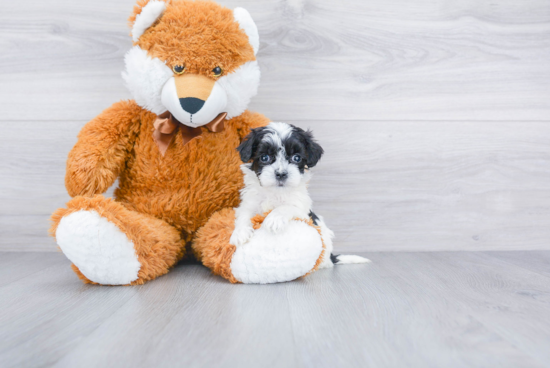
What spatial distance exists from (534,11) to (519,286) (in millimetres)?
1221

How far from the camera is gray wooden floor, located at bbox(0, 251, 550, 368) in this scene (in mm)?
736

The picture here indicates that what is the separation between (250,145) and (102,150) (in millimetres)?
503

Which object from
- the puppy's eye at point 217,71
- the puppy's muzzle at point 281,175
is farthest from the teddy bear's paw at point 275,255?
the puppy's eye at point 217,71

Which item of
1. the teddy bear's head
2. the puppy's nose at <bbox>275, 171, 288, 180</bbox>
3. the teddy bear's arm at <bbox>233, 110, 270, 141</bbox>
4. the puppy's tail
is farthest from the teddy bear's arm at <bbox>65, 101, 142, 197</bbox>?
the puppy's tail

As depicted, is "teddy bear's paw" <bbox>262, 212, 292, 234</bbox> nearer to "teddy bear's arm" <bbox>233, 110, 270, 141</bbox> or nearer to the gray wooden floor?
the gray wooden floor

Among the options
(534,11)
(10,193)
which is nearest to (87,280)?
(10,193)

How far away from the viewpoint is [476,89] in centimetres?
171

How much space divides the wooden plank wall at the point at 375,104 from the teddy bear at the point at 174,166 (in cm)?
34

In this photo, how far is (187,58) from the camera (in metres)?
1.26

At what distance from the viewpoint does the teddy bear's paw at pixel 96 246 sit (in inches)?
43.7

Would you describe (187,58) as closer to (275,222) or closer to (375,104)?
Result: (275,222)

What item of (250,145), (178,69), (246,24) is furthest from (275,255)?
(246,24)

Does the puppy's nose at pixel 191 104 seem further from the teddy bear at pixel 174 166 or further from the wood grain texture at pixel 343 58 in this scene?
the wood grain texture at pixel 343 58

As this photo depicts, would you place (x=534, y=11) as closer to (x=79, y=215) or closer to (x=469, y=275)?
(x=469, y=275)
